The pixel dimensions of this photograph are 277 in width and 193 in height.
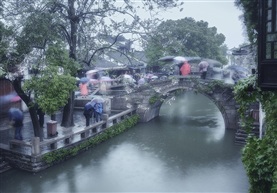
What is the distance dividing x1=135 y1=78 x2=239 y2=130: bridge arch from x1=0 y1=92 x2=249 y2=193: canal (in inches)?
40.7

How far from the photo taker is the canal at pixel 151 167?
10.8 metres

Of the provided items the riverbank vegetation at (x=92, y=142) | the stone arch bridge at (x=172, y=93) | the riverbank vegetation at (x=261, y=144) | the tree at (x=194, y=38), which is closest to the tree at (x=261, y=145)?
the riverbank vegetation at (x=261, y=144)

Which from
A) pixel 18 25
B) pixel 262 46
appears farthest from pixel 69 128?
pixel 262 46

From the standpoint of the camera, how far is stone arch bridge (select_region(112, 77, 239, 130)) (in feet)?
58.2

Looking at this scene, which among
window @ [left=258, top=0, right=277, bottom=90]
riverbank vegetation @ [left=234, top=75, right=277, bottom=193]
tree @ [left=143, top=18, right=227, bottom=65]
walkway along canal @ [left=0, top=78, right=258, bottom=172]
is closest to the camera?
window @ [left=258, top=0, right=277, bottom=90]

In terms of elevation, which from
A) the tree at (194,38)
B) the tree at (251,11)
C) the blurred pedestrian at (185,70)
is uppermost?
the tree at (194,38)

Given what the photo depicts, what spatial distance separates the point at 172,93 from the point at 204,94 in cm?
284

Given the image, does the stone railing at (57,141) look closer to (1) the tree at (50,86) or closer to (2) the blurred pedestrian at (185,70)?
(1) the tree at (50,86)

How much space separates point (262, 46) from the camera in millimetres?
5984

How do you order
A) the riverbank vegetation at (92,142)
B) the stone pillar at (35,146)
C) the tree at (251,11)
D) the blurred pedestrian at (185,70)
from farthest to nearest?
the blurred pedestrian at (185,70), the riverbank vegetation at (92,142), the stone pillar at (35,146), the tree at (251,11)

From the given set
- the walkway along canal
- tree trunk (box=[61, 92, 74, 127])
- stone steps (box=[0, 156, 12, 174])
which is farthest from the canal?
tree trunk (box=[61, 92, 74, 127])

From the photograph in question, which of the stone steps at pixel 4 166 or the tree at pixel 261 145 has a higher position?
the tree at pixel 261 145

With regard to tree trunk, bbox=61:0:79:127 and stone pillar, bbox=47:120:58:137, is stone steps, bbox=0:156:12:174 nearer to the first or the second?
stone pillar, bbox=47:120:58:137

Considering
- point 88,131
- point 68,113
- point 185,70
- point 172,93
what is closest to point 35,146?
point 88,131
